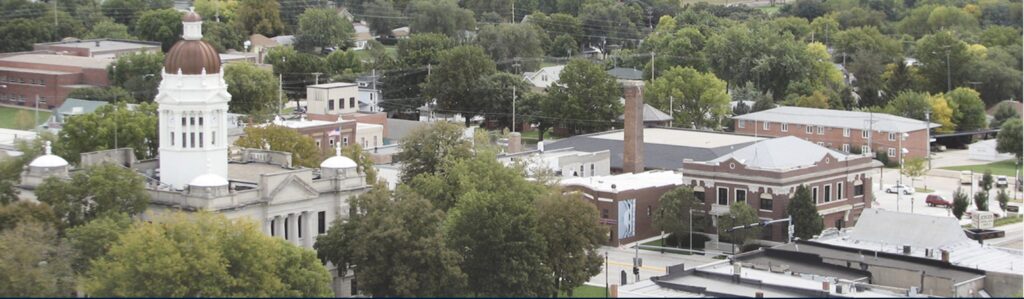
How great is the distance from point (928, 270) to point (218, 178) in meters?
23.5

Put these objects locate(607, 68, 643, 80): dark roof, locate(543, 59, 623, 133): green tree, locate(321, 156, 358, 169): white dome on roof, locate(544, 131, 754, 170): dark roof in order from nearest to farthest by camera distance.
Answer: locate(321, 156, 358, 169): white dome on roof < locate(544, 131, 754, 170): dark roof < locate(543, 59, 623, 133): green tree < locate(607, 68, 643, 80): dark roof

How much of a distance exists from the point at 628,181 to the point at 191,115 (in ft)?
77.4

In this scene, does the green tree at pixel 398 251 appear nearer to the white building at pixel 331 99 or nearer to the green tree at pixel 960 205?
the green tree at pixel 960 205

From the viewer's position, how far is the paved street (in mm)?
82500

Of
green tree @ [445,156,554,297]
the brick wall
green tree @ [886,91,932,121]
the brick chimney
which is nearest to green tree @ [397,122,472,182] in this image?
the brick chimney

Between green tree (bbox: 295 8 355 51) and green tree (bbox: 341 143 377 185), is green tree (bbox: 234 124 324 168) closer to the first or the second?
green tree (bbox: 341 143 377 185)

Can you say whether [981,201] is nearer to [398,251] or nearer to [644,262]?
[644,262]

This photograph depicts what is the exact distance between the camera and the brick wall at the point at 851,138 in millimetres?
118938

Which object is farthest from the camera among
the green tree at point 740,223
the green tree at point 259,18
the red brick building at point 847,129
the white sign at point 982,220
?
the green tree at point 259,18

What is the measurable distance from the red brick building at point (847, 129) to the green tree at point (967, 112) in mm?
8985

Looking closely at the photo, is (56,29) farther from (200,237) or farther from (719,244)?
(200,237)

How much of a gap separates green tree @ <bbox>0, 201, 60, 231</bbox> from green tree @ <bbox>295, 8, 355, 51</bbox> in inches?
4195

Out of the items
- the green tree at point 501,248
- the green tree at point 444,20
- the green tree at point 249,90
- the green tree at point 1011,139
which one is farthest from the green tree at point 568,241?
the green tree at point 444,20

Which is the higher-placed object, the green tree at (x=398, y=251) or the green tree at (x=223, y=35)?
the green tree at (x=223, y=35)
